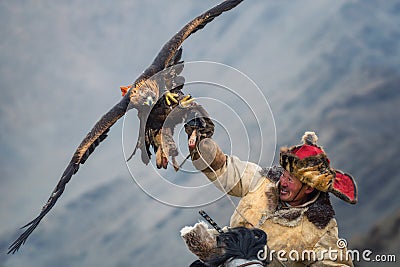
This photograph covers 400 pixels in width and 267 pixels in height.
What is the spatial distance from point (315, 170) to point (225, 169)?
492 mm

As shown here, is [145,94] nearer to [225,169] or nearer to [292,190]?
[225,169]

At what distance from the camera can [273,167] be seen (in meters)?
3.60

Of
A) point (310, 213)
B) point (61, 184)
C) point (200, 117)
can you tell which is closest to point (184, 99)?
point (200, 117)

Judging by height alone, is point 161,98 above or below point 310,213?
above

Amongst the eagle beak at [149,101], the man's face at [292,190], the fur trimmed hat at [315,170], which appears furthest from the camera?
the eagle beak at [149,101]

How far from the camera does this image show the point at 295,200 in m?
3.43

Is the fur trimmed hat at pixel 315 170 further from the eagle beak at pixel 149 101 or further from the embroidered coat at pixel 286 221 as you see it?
the eagle beak at pixel 149 101

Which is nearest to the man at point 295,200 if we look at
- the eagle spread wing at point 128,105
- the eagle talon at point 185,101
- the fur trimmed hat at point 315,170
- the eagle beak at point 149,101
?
the fur trimmed hat at point 315,170

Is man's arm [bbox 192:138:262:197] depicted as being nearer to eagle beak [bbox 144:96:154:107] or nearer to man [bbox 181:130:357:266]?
man [bbox 181:130:357:266]

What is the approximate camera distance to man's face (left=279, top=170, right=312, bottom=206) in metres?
3.38

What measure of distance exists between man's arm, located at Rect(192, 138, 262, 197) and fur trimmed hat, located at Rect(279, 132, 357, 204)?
0.25 metres

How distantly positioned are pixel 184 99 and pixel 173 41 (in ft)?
2.62

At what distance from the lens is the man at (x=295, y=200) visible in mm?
3279

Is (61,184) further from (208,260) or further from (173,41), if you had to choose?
(208,260)
